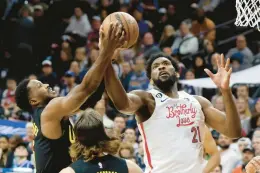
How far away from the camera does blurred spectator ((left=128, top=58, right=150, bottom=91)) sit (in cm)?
1315

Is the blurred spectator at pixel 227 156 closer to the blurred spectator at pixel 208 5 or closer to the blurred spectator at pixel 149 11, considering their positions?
the blurred spectator at pixel 208 5

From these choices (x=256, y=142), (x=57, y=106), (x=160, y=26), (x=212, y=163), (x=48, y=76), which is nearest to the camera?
(x=57, y=106)

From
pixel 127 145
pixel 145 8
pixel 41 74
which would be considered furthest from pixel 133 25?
pixel 145 8

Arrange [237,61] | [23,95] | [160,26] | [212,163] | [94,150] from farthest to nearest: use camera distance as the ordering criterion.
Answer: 1. [160,26]
2. [237,61]
3. [212,163]
4. [23,95]
5. [94,150]

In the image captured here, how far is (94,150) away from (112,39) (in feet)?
3.95

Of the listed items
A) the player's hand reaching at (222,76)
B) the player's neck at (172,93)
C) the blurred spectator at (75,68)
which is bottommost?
the player's neck at (172,93)

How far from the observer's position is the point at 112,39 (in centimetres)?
546

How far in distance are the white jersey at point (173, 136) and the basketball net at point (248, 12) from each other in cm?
133

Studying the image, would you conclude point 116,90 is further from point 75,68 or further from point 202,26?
point 202,26

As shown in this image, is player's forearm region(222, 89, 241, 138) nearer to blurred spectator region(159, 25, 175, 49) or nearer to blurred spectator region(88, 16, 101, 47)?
blurred spectator region(159, 25, 175, 49)

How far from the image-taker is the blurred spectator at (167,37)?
14.6 metres

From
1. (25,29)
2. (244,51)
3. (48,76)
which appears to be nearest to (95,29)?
(25,29)

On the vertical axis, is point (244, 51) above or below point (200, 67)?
above

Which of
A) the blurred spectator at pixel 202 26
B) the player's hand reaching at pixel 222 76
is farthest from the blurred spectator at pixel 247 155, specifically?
the blurred spectator at pixel 202 26
